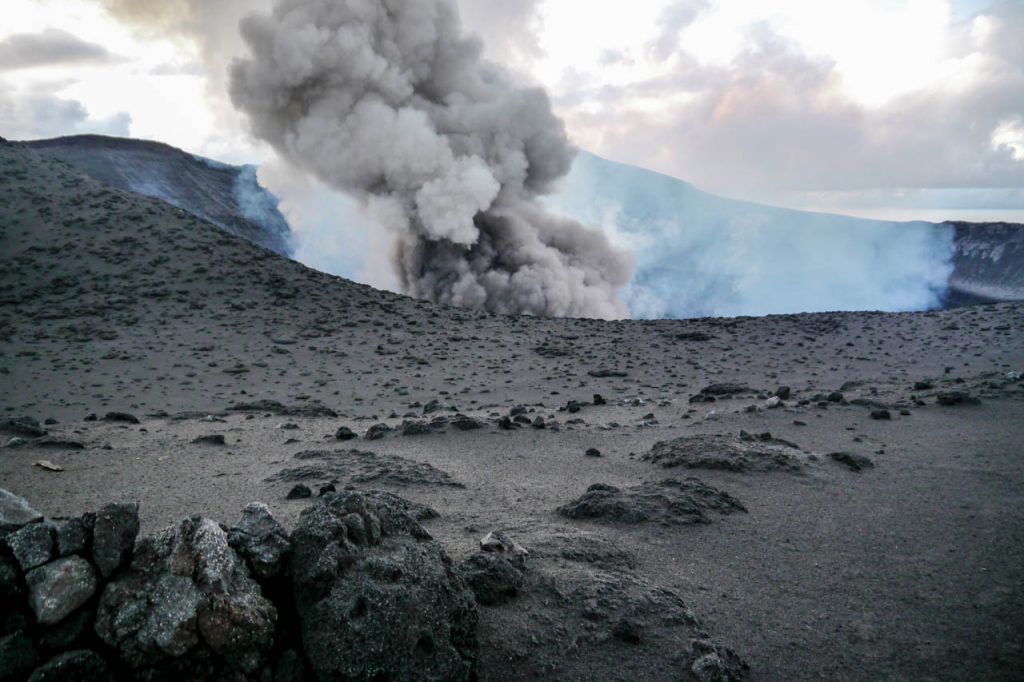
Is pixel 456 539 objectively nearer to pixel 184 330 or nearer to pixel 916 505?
pixel 916 505

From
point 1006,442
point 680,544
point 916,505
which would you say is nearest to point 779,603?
point 680,544

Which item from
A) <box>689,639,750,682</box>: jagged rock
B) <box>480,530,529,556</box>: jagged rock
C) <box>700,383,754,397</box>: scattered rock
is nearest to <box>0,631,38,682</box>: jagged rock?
<box>480,530,529,556</box>: jagged rock

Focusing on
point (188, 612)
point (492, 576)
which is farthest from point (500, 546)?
point (188, 612)

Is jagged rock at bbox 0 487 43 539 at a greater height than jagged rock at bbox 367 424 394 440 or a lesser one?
lesser

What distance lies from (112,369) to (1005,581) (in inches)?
599

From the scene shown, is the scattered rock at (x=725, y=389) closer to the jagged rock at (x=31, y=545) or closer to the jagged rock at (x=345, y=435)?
the jagged rock at (x=345, y=435)

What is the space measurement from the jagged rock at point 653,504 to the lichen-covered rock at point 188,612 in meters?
3.16

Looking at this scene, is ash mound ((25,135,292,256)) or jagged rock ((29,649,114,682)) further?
ash mound ((25,135,292,256))

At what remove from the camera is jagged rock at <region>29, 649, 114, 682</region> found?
116 inches

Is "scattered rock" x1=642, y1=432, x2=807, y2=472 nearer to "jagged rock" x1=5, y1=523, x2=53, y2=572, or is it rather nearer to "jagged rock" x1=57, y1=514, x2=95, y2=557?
"jagged rock" x1=57, y1=514, x2=95, y2=557

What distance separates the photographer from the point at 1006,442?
8109 millimetres

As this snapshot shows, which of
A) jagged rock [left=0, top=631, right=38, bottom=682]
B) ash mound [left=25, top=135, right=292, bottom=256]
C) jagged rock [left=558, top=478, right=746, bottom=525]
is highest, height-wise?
ash mound [left=25, top=135, right=292, bottom=256]

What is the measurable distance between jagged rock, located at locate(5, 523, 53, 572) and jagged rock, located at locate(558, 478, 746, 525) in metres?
3.80

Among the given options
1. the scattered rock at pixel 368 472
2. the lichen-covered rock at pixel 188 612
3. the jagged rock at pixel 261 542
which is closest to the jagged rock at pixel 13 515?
the lichen-covered rock at pixel 188 612
